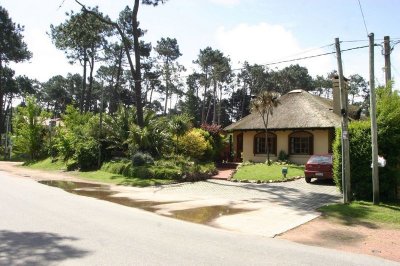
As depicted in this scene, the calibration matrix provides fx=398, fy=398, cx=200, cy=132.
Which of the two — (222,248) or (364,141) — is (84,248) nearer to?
(222,248)

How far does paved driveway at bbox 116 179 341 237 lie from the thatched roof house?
732 cm

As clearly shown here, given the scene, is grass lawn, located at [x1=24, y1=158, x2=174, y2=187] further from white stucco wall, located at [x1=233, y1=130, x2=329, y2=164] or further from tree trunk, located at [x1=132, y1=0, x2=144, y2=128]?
white stucco wall, located at [x1=233, y1=130, x2=329, y2=164]

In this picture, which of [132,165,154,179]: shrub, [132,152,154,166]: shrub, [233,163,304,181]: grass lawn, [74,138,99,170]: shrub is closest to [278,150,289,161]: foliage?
[233,163,304,181]: grass lawn

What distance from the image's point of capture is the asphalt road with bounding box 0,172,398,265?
22.6 ft

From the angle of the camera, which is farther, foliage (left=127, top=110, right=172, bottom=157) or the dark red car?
foliage (left=127, top=110, right=172, bottom=157)

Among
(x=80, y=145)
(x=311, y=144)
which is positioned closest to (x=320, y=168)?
(x=311, y=144)

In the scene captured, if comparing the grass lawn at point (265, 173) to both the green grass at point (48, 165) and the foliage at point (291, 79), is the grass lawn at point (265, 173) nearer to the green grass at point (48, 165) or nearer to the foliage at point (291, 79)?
the green grass at point (48, 165)

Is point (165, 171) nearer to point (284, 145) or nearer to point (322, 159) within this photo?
point (322, 159)

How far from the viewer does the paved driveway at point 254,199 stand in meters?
11.2

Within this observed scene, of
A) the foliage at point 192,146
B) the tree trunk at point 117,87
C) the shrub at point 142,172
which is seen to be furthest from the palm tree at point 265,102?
the tree trunk at point 117,87

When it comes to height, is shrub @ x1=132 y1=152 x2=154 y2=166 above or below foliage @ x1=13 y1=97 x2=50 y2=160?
below

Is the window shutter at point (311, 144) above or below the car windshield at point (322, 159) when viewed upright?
above

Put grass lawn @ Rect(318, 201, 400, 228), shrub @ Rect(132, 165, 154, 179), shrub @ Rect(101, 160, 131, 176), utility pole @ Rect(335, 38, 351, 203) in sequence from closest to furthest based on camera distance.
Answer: grass lawn @ Rect(318, 201, 400, 228)
utility pole @ Rect(335, 38, 351, 203)
shrub @ Rect(132, 165, 154, 179)
shrub @ Rect(101, 160, 131, 176)

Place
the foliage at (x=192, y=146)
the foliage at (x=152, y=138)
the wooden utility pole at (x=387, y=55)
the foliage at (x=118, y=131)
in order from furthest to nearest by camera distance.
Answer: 1. the foliage at (x=192, y=146)
2. the foliage at (x=118, y=131)
3. the foliage at (x=152, y=138)
4. the wooden utility pole at (x=387, y=55)
